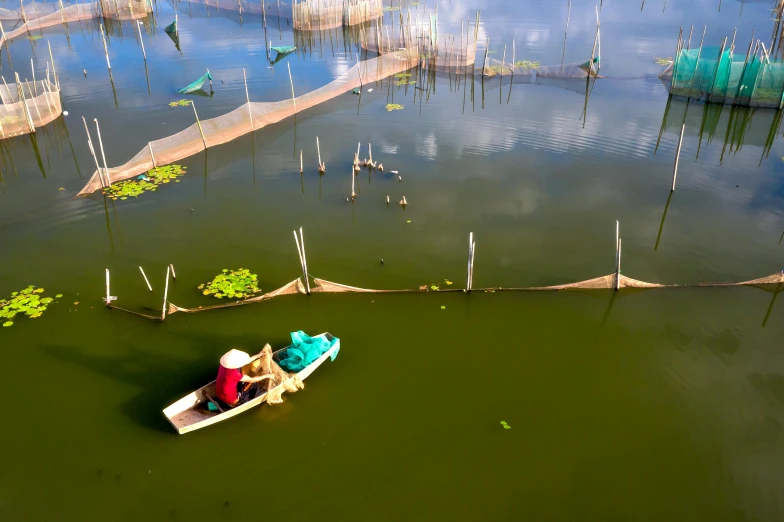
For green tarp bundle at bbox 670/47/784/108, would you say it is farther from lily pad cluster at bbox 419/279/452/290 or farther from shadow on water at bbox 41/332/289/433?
shadow on water at bbox 41/332/289/433

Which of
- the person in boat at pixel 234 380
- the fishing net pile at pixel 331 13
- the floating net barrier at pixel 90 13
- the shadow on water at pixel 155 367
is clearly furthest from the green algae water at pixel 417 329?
the floating net barrier at pixel 90 13

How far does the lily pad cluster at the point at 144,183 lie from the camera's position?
10688 millimetres

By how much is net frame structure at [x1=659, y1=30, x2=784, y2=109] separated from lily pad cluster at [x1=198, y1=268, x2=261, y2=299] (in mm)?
14271

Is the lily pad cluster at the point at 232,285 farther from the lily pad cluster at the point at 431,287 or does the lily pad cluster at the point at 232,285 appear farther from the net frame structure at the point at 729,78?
the net frame structure at the point at 729,78

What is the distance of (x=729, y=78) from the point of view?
15070mm

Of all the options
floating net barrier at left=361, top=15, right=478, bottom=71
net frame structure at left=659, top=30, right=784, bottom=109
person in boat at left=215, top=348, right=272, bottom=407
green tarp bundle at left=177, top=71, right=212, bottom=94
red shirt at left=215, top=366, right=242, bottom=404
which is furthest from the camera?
floating net barrier at left=361, top=15, right=478, bottom=71

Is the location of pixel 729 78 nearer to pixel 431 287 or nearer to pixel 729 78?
pixel 729 78

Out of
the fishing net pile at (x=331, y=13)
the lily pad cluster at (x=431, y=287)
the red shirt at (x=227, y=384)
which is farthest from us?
the fishing net pile at (x=331, y=13)

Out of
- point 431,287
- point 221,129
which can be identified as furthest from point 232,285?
point 221,129

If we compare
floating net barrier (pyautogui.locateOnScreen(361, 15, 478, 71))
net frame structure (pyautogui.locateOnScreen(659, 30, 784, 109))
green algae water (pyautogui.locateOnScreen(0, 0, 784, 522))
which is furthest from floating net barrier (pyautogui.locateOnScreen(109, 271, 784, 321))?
floating net barrier (pyautogui.locateOnScreen(361, 15, 478, 71))

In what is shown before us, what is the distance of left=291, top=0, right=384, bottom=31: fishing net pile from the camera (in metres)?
23.6

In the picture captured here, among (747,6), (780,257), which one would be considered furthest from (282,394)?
(747,6)

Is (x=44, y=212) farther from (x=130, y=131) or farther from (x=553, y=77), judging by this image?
(x=553, y=77)

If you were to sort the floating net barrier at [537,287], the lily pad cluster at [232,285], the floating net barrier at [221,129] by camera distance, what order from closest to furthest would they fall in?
1. the floating net barrier at [537,287]
2. the lily pad cluster at [232,285]
3. the floating net barrier at [221,129]
